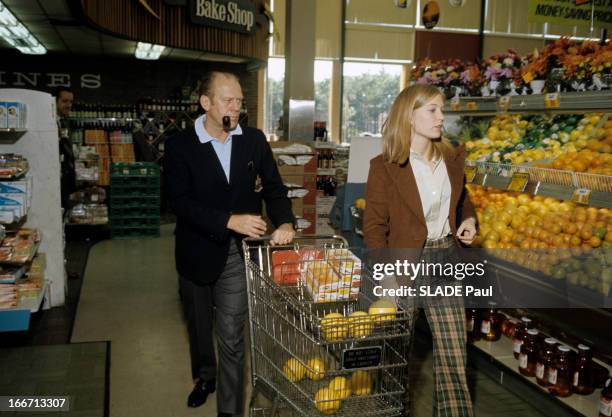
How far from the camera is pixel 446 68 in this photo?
4781 millimetres

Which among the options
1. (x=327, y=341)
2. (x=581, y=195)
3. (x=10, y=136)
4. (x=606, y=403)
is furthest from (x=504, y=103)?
(x=10, y=136)

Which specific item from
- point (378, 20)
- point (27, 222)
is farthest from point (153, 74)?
point (27, 222)

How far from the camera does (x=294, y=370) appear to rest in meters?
2.04

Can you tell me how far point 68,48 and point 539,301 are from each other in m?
8.93

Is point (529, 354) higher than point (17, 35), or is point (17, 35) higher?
point (17, 35)

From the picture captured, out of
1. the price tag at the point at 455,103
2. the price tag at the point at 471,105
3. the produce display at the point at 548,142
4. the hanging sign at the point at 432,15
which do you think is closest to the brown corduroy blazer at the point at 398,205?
the produce display at the point at 548,142

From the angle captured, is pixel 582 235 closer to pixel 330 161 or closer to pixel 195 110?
pixel 330 161

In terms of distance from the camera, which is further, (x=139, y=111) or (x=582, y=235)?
(x=139, y=111)

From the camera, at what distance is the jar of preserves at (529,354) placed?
3.21m

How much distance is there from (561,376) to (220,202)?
1965 mm

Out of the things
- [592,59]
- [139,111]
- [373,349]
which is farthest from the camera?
[139,111]

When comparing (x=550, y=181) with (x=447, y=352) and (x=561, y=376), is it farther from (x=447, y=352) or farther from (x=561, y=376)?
(x=447, y=352)

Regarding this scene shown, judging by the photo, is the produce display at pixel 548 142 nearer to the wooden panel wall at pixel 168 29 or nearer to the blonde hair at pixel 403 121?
the blonde hair at pixel 403 121

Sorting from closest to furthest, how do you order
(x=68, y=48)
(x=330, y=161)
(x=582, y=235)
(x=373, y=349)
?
(x=373, y=349) < (x=582, y=235) < (x=330, y=161) < (x=68, y=48)
